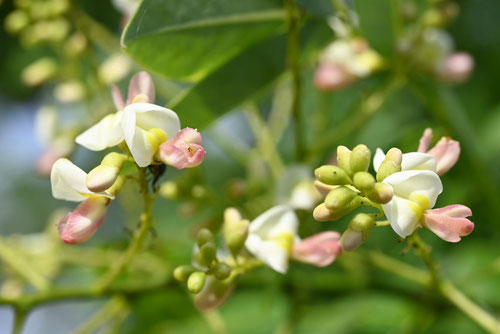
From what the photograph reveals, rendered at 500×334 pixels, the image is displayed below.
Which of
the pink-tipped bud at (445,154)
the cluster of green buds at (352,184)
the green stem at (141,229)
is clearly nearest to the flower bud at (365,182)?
the cluster of green buds at (352,184)

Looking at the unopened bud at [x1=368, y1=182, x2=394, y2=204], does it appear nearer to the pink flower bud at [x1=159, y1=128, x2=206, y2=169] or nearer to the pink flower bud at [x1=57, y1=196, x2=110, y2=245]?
the pink flower bud at [x1=159, y1=128, x2=206, y2=169]

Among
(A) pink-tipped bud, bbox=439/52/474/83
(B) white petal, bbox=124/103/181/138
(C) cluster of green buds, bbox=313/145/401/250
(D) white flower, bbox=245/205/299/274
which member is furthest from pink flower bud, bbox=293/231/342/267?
(A) pink-tipped bud, bbox=439/52/474/83

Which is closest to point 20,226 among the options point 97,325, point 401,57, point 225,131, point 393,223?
point 225,131

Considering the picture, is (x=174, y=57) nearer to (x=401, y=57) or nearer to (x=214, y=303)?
(x=214, y=303)

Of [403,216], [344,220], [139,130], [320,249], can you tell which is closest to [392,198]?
[403,216]

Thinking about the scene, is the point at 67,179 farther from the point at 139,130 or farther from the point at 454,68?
the point at 454,68
